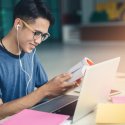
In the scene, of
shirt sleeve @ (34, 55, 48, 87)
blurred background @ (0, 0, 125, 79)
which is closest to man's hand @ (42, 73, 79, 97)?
shirt sleeve @ (34, 55, 48, 87)

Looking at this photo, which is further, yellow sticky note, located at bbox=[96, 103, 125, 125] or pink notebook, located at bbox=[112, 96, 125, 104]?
pink notebook, located at bbox=[112, 96, 125, 104]

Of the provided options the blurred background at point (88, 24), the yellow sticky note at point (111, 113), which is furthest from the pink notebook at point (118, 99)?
the blurred background at point (88, 24)

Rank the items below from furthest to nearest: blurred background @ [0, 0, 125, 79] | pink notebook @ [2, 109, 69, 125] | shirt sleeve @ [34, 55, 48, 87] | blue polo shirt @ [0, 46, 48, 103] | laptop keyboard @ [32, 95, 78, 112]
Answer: blurred background @ [0, 0, 125, 79] < shirt sleeve @ [34, 55, 48, 87] < blue polo shirt @ [0, 46, 48, 103] < laptop keyboard @ [32, 95, 78, 112] < pink notebook @ [2, 109, 69, 125]

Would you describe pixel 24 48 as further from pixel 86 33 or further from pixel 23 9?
pixel 86 33

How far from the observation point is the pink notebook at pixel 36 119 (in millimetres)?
1198

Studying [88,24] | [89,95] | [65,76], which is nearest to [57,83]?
[65,76]

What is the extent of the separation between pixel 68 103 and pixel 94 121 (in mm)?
200

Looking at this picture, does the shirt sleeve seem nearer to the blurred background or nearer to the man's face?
the man's face

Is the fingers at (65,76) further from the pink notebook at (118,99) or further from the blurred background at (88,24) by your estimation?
the blurred background at (88,24)

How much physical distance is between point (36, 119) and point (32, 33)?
0.50 m

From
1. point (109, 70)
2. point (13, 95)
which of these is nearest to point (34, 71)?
point (13, 95)

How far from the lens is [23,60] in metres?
1.76

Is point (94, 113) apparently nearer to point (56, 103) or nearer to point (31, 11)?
point (56, 103)

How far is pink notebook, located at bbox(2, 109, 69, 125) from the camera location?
1.20 meters
